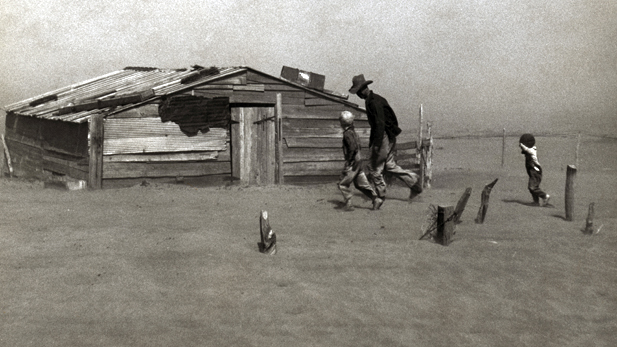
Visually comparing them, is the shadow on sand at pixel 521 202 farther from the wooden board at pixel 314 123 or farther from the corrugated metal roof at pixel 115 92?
the corrugated metal roof at pixel 115 92

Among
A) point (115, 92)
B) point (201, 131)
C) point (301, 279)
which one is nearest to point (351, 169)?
point (301, 279)

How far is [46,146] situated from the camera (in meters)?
16.0

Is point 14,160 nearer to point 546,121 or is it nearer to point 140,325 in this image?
point 140,325

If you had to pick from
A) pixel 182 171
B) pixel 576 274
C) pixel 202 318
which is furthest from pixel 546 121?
pixel 202 318

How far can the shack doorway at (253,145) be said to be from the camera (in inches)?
575

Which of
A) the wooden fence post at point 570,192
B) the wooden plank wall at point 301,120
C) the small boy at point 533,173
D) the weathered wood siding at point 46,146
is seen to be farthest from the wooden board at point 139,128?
the wooden fence post at point 570,192

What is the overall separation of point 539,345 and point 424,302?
1.08 meters

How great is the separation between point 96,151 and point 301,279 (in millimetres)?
8575

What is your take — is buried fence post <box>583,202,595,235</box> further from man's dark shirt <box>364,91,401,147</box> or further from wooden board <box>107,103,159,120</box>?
wooden board <box>107,103,159,120</box>

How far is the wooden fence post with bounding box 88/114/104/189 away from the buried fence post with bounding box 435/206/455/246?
8.43m

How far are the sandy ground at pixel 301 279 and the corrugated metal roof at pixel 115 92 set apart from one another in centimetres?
401

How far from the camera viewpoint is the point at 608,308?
566 cm

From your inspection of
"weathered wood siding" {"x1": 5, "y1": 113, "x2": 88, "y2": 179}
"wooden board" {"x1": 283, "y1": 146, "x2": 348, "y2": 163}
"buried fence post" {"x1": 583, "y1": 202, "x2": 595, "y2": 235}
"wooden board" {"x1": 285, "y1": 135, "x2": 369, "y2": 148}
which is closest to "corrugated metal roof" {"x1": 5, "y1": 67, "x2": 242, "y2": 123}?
"weathered wood siding" {"x1": 5, "y1": 113, "x2": 88, "y2": 179}

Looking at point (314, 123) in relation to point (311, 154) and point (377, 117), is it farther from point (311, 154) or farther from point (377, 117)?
point (377, 117)
